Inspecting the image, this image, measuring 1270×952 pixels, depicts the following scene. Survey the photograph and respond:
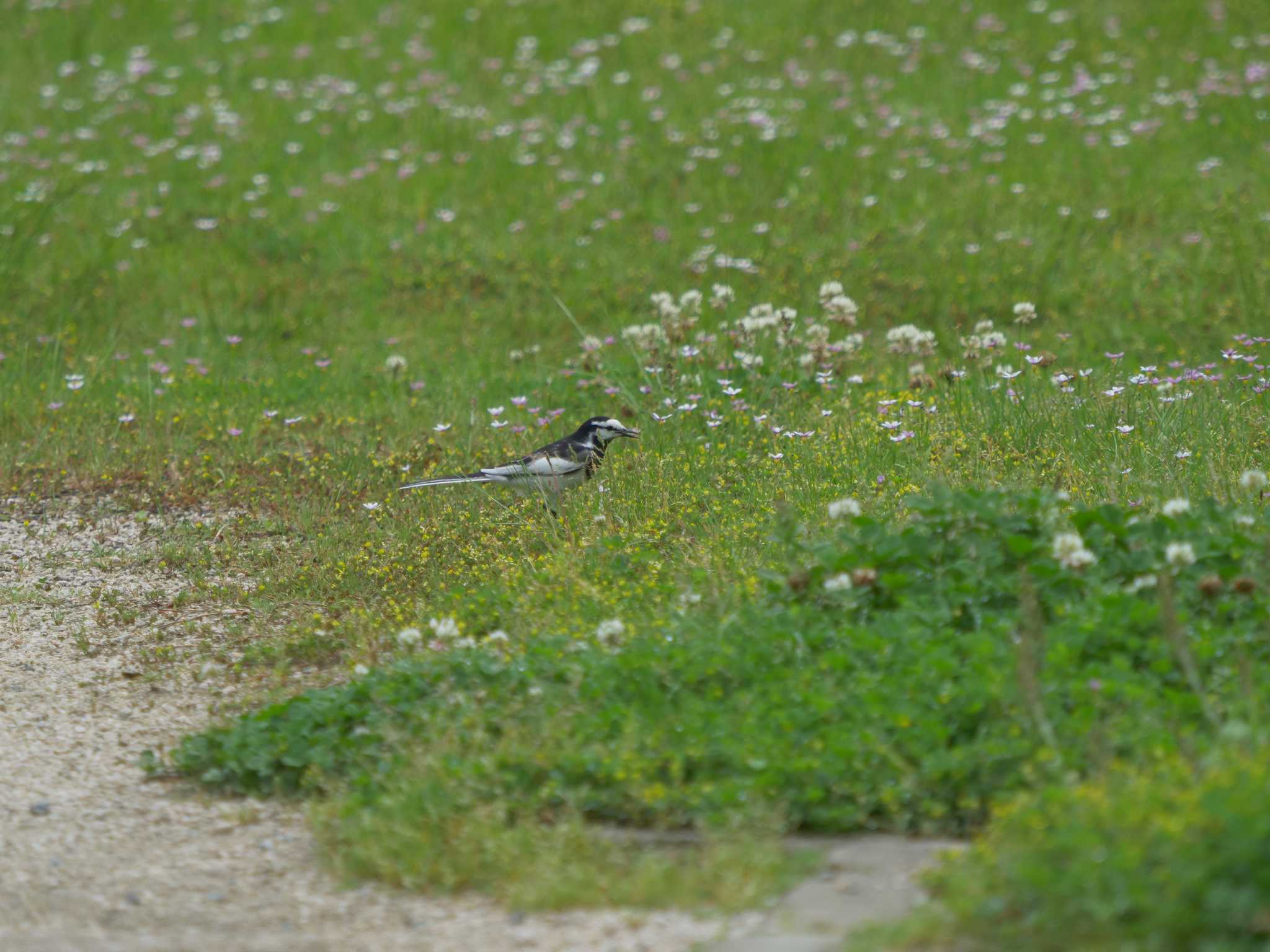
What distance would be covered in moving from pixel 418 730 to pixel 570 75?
11.6 meters

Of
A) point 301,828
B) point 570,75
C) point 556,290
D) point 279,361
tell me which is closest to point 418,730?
point 301,828

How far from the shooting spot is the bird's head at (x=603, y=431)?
23.7ft

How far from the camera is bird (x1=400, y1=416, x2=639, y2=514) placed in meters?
6.95

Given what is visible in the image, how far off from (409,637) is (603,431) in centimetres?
228

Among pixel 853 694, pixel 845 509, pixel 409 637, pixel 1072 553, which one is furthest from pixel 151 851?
pixel 1072 553

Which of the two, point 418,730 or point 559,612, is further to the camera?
point 559,612

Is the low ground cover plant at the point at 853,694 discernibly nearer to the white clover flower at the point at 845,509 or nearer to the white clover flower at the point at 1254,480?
the white clover flower at the point at 845,509

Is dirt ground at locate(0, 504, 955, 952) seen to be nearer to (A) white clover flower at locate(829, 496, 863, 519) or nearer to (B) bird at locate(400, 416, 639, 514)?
(B) bird at locate(400, 416, 639, 514)

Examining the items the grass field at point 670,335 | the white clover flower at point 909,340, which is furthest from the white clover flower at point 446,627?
the white clover flower at point 909,340

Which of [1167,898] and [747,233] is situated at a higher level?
[1167,898]

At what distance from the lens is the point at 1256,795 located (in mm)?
3295

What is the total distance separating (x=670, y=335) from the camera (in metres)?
8.41

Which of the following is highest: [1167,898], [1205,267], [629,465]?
[1167,898]

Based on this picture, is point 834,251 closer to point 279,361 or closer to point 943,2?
point 279,361
